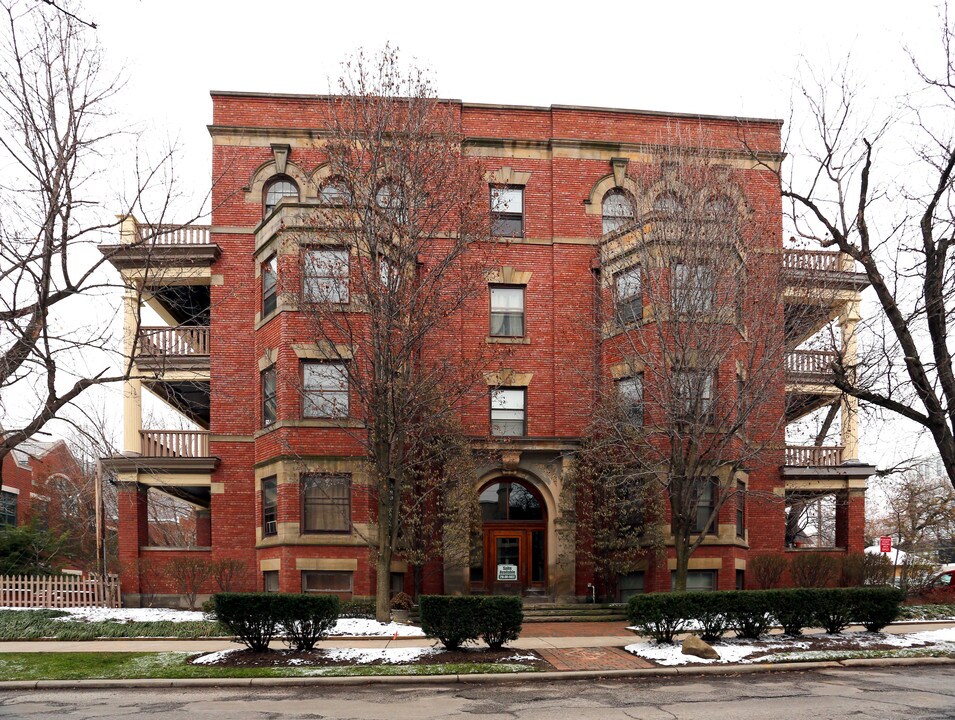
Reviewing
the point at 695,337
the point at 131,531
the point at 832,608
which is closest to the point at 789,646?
the point at 832,608

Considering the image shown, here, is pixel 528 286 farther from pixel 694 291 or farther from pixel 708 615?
pixel 708 615

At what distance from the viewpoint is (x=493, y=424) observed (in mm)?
25516

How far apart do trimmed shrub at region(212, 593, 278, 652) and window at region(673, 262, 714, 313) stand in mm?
10308

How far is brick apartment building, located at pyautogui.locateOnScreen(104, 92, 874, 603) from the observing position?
23.5 meters

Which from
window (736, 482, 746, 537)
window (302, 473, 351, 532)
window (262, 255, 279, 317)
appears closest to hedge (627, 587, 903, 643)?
window (736, 482, 746, 537)

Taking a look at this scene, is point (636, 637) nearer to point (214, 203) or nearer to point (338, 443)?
point (338, 443)

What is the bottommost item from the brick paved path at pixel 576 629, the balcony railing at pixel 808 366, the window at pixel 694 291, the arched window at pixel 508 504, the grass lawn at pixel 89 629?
the brick paved path at pixel 576 629

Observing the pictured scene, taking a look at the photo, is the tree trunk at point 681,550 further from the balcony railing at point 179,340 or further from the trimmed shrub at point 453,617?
the balcony railing at point 179,340

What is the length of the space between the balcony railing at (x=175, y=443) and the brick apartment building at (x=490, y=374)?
0.26 feet

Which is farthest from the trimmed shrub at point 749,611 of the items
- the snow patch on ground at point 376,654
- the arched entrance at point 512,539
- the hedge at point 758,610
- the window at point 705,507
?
the arched entrance at point 512,539

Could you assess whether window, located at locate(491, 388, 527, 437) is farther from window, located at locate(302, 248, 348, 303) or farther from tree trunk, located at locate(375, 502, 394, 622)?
tree trunk, located at locate(375, 502, 394, 622)

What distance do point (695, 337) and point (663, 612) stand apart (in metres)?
5.99

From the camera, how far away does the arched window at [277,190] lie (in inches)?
1041

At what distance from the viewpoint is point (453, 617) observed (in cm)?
1581
